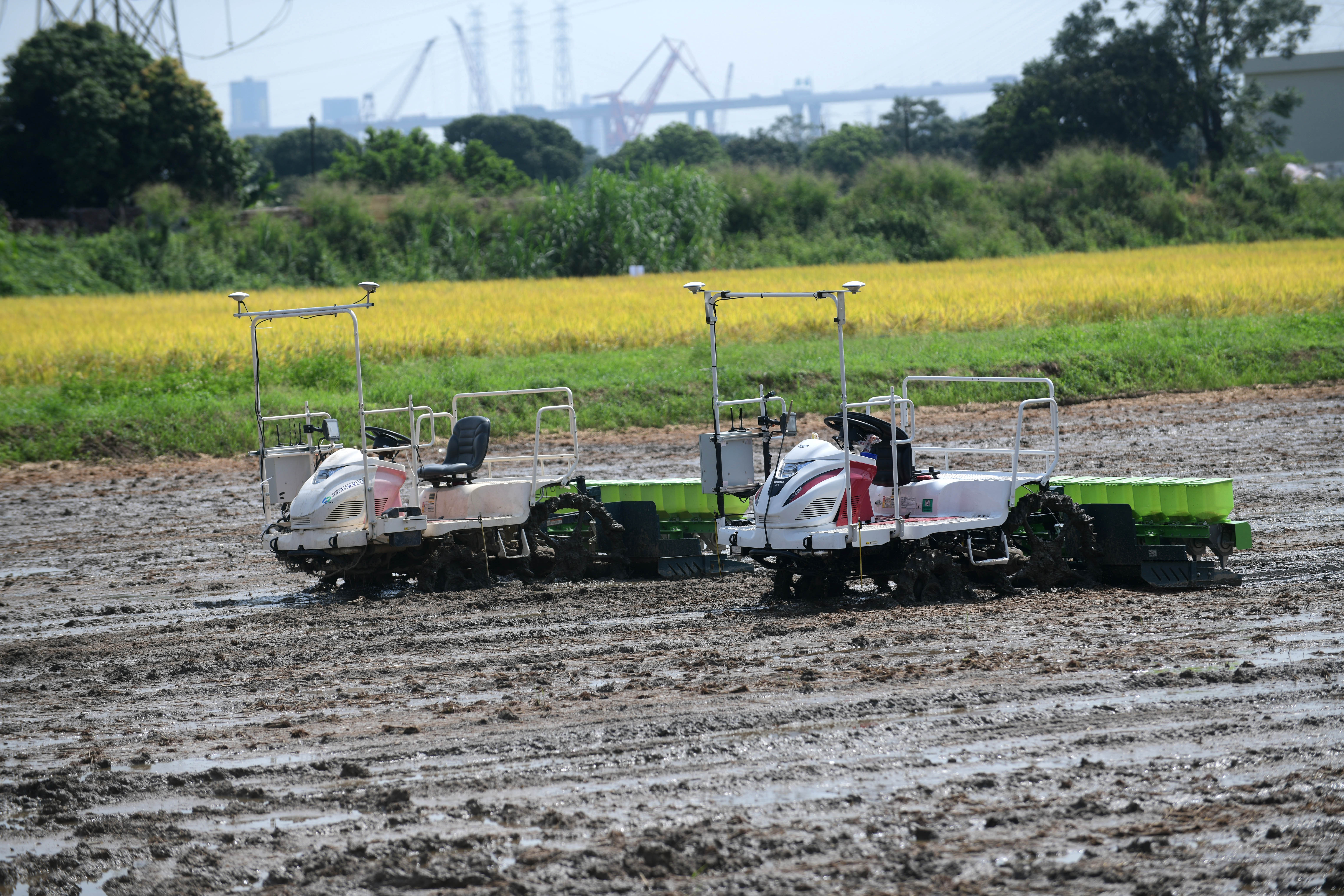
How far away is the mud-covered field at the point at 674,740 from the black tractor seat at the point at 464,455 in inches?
41.3

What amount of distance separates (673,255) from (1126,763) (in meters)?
42.7

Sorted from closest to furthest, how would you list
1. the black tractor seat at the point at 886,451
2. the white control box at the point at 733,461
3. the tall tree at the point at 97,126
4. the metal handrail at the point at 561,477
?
the black tractor seat at the point at 886,451 < the white control box at the point at 733,461 < the metal handrail at the point at 561,477 < the tall tree at the point at 97,126

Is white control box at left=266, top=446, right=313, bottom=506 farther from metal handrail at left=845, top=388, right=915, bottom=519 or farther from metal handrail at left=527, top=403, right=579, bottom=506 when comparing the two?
metal handrail at left=845, top=388, right=915, bottom=519

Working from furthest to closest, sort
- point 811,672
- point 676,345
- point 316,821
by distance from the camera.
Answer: point 676,345 < point 811,672 < point 316,821

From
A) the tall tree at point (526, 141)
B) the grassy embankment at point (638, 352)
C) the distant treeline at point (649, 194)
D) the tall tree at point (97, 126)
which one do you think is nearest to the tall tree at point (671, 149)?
the tall tree at point (526, 141)

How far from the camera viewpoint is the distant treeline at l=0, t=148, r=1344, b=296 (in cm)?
4444

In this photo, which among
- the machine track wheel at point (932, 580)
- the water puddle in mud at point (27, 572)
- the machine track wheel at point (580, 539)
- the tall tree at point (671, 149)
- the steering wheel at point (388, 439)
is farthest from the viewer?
the tall tree at point (671, 149)

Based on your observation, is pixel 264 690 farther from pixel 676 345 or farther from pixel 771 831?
pixel 676 345

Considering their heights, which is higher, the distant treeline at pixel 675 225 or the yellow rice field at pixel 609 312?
the distant treeline at pixel 675 225

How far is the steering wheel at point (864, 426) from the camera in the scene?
9.99m

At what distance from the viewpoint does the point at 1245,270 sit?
1292 inches

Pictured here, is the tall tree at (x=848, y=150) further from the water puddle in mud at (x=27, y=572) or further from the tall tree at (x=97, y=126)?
the water puddle in mud at (x=27, y=572)

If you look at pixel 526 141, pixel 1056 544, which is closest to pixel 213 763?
pixel 1056 544

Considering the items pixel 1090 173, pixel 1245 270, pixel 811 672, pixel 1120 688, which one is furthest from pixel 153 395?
pixel 1090 173
